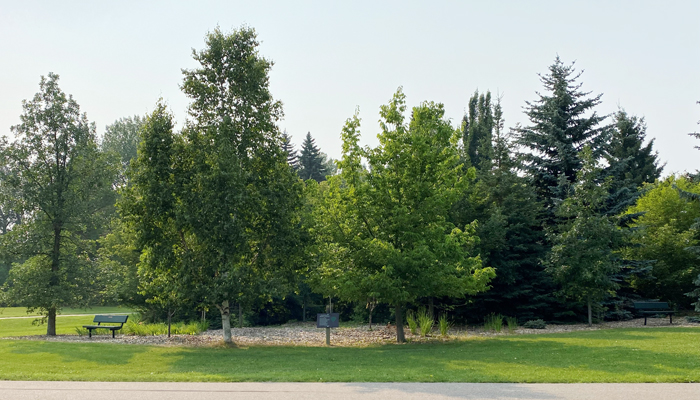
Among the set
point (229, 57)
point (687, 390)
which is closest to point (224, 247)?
point (229, 57)

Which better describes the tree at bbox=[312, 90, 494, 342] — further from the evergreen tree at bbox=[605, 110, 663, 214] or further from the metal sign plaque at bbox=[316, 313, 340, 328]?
the evergreen tree at bbox=[605, 110, 663, 214]

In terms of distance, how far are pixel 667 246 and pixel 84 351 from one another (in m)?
26.9

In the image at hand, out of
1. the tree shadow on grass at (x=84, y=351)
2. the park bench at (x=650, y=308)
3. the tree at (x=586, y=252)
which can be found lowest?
the tree shadow on grass at (x=84, y=351)

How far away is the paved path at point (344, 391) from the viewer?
7906 millimetres

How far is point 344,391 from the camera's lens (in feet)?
27.4

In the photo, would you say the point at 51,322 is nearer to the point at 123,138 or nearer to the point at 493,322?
the point at 493,322

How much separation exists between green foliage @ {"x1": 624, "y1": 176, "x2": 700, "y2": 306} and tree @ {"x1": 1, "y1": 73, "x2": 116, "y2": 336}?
82.2 ft

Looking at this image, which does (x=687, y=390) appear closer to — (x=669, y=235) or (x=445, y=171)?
(x=445, y=171)

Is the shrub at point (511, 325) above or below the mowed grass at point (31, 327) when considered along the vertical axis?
above

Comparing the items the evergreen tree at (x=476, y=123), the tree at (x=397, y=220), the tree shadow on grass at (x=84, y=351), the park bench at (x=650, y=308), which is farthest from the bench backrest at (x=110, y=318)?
the evergreen tree at (x=476, y=123)

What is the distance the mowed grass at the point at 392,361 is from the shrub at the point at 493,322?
14.1 feet

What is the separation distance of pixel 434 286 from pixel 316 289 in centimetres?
921

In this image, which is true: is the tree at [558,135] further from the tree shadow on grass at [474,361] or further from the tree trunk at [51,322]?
the tree trunk at [51,322]

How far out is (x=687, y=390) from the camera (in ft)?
26.7
